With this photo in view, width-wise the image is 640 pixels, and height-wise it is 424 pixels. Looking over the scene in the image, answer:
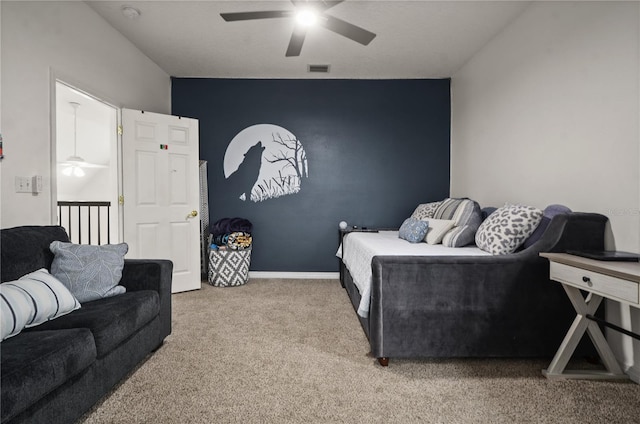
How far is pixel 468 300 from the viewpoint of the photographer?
6.92 ft

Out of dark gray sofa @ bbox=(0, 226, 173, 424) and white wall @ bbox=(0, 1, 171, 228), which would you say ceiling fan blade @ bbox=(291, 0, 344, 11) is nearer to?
white wall @ bbox=(0, 1, 171, 228)

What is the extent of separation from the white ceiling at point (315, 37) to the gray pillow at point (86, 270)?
2.16 metres

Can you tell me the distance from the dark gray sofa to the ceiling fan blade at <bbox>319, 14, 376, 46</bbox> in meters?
2.17

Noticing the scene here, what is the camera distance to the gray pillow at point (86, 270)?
1966mm

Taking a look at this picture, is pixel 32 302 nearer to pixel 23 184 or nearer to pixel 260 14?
pixel 23 184

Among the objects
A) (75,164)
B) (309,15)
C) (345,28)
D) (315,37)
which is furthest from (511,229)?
(75,164)

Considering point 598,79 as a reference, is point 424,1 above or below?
above

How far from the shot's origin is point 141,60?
12.8ft

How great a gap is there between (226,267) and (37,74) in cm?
255

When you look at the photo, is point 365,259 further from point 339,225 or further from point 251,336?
point 339,225

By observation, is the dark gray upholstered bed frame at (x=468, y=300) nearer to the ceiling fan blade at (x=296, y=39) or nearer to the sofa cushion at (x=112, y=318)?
the sofa cushion at (x=112, y=318)

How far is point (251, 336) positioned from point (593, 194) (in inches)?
99.3

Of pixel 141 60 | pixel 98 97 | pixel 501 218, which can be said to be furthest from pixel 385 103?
pixel 98 97

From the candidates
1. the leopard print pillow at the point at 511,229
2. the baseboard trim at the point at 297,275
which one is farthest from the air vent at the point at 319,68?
the leopard print pillow at the point at 511,229
